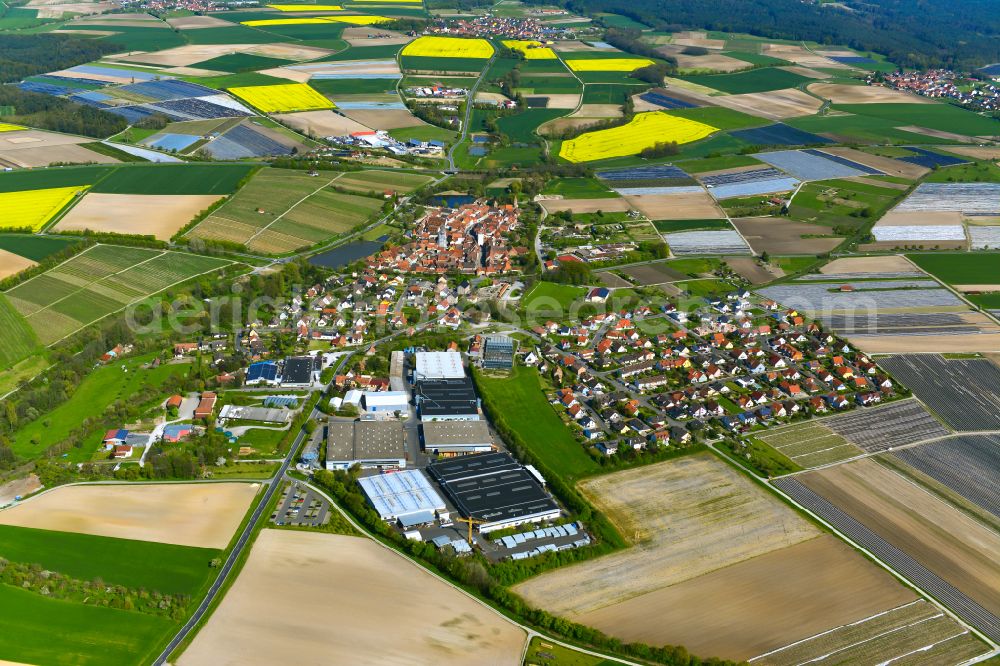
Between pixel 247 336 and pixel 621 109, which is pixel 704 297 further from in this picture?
pixel 621 109

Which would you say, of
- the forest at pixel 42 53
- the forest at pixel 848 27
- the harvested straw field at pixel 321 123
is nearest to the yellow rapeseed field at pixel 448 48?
the harvested straw field at pixel 321 123

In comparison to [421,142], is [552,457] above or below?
below

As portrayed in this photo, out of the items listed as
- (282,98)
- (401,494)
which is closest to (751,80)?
(282,98)

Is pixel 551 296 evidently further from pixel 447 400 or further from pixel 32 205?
pixel 32 205

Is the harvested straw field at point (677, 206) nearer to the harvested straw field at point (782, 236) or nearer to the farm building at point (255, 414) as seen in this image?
the harvested straw field at point (782, 236)

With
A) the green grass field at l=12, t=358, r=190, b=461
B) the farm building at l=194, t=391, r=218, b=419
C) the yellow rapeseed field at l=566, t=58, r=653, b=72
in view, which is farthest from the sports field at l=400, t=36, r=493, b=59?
the farm building at l=194, t=391, r=218, b=419

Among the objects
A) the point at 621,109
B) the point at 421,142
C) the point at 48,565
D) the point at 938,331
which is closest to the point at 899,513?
the point at 938,331

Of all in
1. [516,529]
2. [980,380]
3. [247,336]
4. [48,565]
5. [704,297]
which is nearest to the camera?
[48,565]
